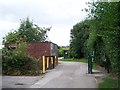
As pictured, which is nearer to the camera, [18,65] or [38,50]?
[18,65]

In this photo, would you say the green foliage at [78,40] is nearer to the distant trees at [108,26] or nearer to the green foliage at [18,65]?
the distant trees at [108,26]

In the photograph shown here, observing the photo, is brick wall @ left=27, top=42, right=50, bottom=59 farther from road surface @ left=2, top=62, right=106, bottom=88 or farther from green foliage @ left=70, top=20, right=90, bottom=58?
green foliage @ left=70, top=20, right=90, bottom=58

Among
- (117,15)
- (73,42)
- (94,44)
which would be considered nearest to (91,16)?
(117,15)

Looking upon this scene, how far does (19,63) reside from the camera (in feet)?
97.3

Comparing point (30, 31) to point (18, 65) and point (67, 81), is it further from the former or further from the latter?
point (67, 81)

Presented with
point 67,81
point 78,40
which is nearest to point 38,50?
point 67,81

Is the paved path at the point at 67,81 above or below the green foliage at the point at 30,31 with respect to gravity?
below

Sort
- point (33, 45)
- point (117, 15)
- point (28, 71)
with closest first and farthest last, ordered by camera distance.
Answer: point (117, 15), point (28, 71), point (33, 45)

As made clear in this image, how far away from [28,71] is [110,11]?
1319 cm

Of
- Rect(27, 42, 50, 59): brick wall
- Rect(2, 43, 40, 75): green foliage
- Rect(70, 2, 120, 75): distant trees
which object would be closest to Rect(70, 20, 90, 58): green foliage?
Rect(70, 2, 120, 75): distant trees

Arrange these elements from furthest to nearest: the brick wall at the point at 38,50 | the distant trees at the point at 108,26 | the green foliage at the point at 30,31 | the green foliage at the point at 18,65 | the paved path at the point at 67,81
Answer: the green foliage at the point at 30,31, the brick wall at the point at 38,50, the green foliage at the point at 18,65, the paved path at the point at 67,81, the distant trees at the point at 108,26

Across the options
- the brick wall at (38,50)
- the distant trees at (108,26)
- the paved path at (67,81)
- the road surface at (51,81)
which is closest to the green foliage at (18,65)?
the paved path at (67,81)

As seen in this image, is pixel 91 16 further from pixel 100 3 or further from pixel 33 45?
pixel 33 45

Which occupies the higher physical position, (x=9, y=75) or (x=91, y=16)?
(x=91, y=16)
